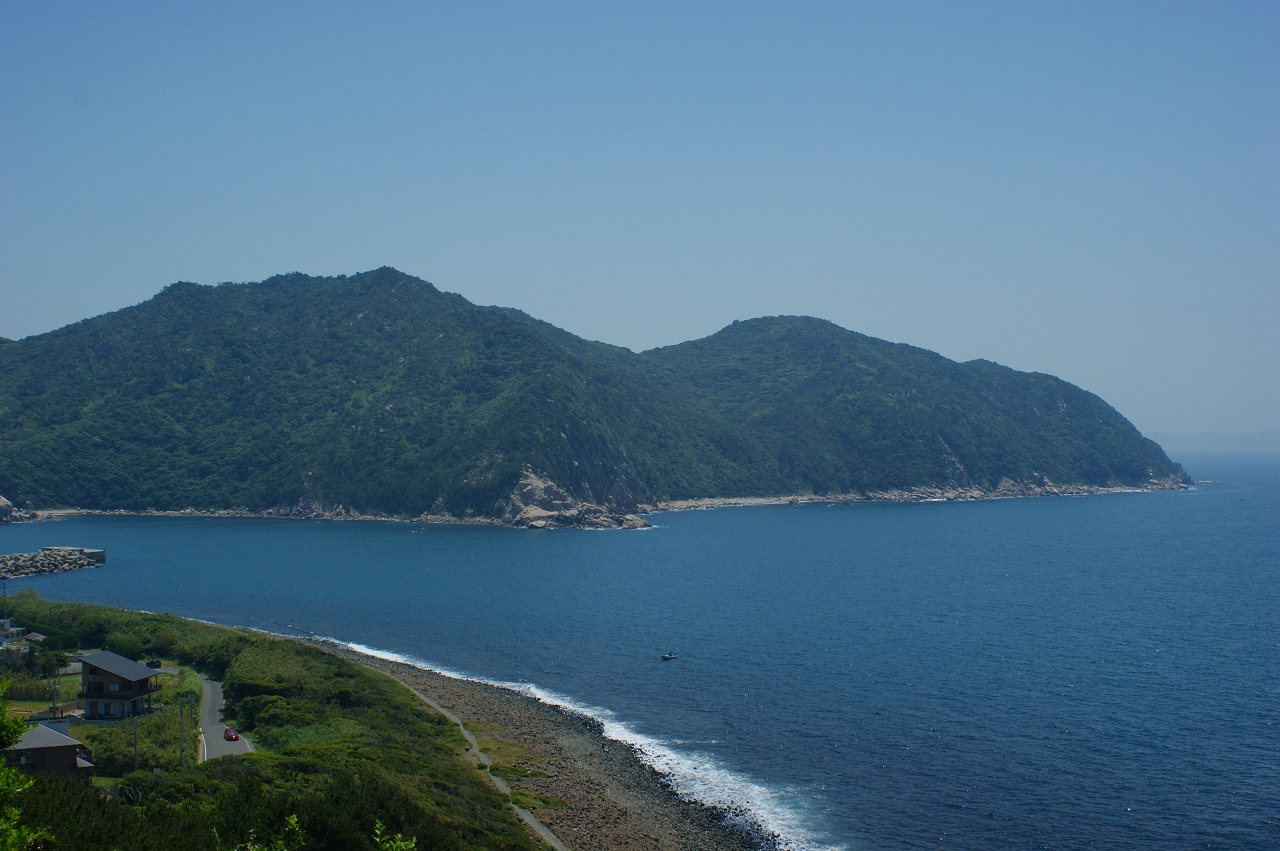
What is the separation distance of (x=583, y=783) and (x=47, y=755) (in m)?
21.1

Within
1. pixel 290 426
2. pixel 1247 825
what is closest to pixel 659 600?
pixel 1247 825

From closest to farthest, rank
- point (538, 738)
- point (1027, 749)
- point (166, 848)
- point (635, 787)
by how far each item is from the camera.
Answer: point (166, 848)
point (635, 787)
point (1027, 749)
point (538, 738)

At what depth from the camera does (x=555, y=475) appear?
552 feet

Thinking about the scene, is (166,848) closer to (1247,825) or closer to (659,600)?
(1247,825)

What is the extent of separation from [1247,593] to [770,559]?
49625 mm

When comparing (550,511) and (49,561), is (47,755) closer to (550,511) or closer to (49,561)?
(49,561)

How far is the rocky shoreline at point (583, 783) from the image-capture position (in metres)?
35.4

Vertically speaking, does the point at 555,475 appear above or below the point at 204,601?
above

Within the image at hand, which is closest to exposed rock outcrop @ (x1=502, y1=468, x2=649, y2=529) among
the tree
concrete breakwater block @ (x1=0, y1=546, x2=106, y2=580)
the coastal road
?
concrete breakwater block @ (x1=0, y1=546, x2=106, y2=580)

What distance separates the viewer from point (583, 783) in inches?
1617

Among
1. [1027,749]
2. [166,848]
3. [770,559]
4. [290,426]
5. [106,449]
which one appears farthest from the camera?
[290,426]

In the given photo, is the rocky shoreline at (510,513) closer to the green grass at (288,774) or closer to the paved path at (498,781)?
the green grass at (288,774)

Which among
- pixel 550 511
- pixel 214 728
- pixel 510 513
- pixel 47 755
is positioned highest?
pixel 550 511

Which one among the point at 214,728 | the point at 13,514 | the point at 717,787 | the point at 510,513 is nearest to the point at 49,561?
the point at 13,514
